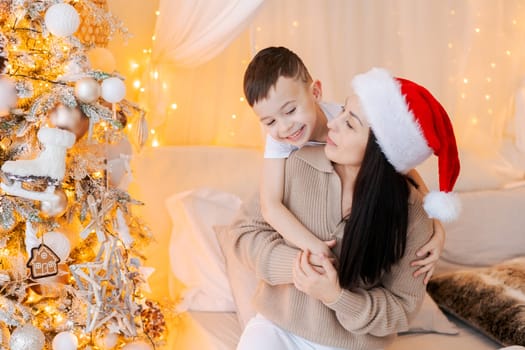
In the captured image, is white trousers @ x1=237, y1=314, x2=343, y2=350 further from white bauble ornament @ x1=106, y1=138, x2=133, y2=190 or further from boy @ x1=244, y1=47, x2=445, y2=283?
white bauble ornament @ x1=106, y1=138, x2=133, y2=190

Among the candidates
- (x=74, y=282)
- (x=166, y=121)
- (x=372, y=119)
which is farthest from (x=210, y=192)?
(x=372, y=119)

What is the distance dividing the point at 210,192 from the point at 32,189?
2.61ft

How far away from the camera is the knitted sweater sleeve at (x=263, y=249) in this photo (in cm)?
172

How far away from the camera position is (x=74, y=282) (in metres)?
1.93

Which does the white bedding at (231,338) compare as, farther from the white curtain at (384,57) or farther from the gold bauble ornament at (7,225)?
the white curtain at (384,57)

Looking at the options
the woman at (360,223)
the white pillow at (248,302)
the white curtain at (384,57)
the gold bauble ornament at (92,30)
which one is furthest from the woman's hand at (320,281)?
the white curtain at (384,57)

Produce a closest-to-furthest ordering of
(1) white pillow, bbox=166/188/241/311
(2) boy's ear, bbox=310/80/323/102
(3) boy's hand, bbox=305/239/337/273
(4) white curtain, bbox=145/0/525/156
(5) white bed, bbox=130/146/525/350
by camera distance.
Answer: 1. (3) boy's hand, bbox=305/239/337/273
2. (2) boy's ear, bbox=310/80/323/102
3. (1) white pillow, bbox=166/188/241/311
4. (5) white bed, bbox=130/146/525/350
5. (4) white curtain, bbox=145/0/525/156

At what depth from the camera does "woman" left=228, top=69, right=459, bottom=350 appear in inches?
61.1

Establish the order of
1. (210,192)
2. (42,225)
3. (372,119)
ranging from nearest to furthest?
(372,119) < (42,225) < (210,192)

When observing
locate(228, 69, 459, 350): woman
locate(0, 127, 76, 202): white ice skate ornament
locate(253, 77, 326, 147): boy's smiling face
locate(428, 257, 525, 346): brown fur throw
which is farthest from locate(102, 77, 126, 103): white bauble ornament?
locate(428, 257, 525, 346): brown fur throw

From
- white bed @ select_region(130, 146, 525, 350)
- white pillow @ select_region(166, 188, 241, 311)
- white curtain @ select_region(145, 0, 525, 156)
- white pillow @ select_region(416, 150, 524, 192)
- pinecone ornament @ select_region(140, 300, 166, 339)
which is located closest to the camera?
A: pinecone ornament @ select_region(140, 300, 166, 339)

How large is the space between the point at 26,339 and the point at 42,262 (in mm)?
203

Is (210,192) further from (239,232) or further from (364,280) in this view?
(364,280)

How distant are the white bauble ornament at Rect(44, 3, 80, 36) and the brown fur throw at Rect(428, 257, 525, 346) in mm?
1498
